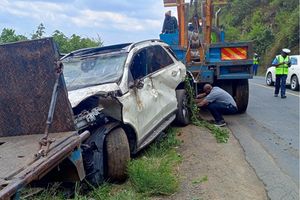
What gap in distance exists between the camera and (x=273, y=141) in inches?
288

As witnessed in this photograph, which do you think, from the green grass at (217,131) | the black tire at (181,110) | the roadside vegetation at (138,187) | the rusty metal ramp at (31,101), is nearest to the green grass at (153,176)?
the roadside vegetation at (138,187)

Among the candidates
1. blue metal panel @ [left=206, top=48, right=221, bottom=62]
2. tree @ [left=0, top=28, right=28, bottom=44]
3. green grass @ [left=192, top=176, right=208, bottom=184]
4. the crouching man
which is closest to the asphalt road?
the crouching man

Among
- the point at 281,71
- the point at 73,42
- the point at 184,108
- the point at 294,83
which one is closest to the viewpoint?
the point at 184,108

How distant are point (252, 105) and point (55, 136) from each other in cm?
851

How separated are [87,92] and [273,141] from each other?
3.78 m

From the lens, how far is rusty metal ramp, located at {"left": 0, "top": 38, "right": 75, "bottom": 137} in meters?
4.06

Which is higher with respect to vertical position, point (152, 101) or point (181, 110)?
point (152, 101)

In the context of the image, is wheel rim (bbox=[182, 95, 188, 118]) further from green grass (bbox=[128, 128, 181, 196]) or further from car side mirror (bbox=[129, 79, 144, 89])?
green grass (bbox=[128, 128, 181, 196])

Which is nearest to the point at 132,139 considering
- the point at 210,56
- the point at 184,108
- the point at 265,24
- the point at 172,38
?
the point at 184,108

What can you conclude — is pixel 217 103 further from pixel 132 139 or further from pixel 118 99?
pixel 118 99

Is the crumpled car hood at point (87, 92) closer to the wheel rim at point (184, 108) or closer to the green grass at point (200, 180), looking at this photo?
the green grass at point (200, 180)

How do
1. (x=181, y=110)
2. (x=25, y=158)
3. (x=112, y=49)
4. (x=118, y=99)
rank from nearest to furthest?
(x=25, y=158)
(x=118, y=99)
(x=112, y=49)
(x=181, y=110)

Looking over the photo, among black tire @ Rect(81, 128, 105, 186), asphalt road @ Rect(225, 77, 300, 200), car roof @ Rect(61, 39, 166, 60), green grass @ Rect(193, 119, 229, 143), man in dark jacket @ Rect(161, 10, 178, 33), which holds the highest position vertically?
man in dark jacket @ Rect(161, 10, 178, 33)

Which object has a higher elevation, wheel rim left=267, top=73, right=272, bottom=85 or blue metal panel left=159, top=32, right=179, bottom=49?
blue metal panel left=159, top=32, right=179, bottom=49
